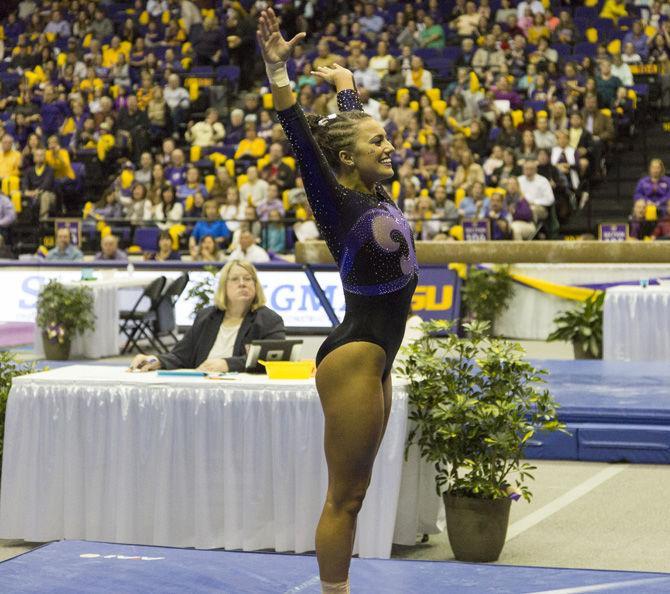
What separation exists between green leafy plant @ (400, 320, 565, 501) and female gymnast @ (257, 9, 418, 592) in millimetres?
1432

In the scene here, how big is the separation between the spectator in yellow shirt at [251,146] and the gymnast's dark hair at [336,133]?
39.2 ft

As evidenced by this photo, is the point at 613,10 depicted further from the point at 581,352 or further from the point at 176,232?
the point at 581,352

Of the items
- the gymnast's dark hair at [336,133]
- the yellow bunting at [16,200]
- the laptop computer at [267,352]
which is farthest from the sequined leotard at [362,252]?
the yellow bunting at [16,200]

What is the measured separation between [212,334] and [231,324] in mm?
108

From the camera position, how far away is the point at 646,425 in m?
6.30

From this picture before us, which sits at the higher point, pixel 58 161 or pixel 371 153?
pixel 58 161

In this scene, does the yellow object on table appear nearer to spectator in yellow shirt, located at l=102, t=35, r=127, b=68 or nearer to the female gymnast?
the female gymnast

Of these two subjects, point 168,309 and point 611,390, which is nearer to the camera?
point 611,390

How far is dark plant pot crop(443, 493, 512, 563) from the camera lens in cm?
448

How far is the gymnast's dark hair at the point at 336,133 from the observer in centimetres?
313

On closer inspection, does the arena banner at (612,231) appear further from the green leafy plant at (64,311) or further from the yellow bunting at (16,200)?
the yellow bunting at (16,200)

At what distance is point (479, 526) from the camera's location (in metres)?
4.48

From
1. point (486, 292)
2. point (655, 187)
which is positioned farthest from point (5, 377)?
point (655, 187)

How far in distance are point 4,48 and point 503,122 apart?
968 centimetres
